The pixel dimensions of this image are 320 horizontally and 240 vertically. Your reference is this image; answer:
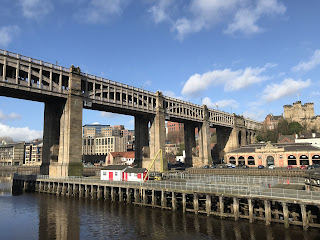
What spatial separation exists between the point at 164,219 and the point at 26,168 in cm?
12130

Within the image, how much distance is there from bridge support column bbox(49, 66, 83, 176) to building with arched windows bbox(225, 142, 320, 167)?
66.0m

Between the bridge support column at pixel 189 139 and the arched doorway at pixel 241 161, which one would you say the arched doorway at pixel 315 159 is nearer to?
the arched doorway at pixel 241 161

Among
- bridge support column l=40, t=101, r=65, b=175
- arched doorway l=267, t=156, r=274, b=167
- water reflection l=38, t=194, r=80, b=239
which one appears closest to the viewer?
water reflection l=38, t=194, r=80, b=239

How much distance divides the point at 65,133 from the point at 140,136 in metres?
29.9

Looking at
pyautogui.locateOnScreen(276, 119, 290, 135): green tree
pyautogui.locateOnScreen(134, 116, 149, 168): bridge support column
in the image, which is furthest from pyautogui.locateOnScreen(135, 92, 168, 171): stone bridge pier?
pyautogui.locateOnScreen(276, 119, 290, 135): green tree

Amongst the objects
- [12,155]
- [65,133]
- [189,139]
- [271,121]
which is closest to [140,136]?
[65,133]

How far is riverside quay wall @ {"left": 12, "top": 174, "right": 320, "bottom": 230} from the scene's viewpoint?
92.0 ft

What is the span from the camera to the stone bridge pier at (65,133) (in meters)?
58.9

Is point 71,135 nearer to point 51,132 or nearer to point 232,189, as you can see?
point 51,132

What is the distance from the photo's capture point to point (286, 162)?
3378 inches

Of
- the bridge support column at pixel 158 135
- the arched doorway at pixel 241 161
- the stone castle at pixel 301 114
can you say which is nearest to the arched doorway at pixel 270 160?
the arched doorway at pixel 241 161

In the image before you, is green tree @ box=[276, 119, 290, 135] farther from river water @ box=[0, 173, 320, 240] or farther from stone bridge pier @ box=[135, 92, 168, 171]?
river water @ box=[0, 173, 320, 240]

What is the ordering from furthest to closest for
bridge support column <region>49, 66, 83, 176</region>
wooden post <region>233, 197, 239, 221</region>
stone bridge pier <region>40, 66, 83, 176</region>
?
stone bridge pier <region>40, 66, 83, 176</region>, bridge support column <region>49, 66, 83, 176</region>, wooden post <region>233, 197, 239, 221</region>

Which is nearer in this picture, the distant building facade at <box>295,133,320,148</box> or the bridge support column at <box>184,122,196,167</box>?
the distant building facade at <box>295,133,320,148</box>
